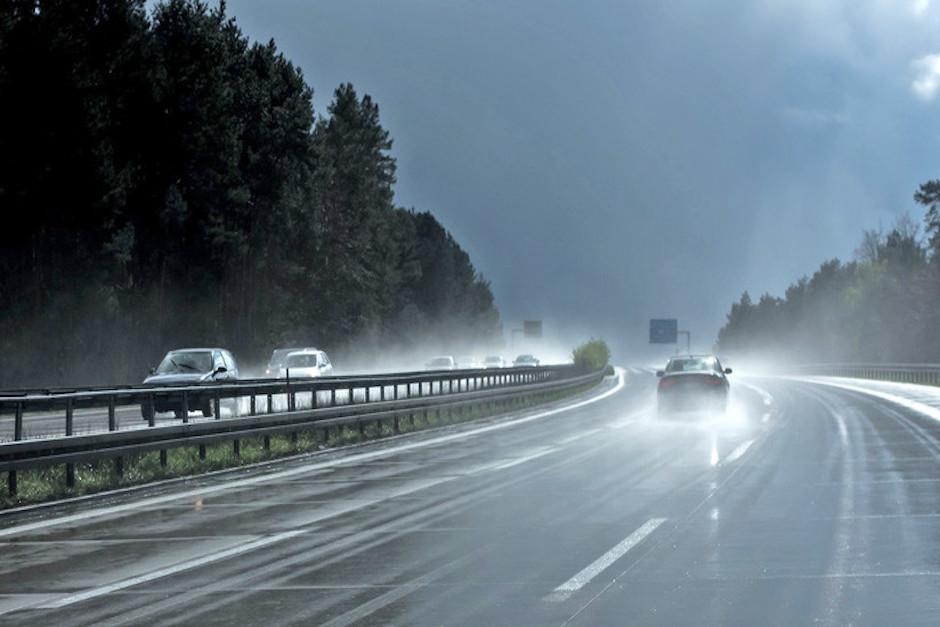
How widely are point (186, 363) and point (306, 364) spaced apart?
1423 centimetres

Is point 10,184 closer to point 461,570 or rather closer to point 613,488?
point 613,488

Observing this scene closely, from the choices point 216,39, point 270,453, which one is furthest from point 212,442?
point 216,39

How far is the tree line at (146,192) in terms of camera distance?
52062 millimetres

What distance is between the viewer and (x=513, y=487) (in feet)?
58.8

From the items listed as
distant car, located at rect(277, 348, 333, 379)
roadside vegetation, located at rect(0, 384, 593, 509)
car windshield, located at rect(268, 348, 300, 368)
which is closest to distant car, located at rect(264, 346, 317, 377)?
car windshield, located at rect(268, 348, 300, 368)

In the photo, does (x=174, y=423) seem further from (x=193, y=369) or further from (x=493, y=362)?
(x=493, y=362)

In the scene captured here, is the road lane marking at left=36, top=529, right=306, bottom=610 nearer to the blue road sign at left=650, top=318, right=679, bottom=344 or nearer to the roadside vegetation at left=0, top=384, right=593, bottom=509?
the roadside vegetation at left=0, top=384, right=593, bottom=509

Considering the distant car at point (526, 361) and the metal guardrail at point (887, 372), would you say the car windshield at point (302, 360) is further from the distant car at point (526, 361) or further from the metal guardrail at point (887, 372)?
the distant car at point (526, 361)

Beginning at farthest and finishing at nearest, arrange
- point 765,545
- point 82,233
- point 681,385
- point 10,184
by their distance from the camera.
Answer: point 82,233 < point 10,184 < point 681,385 < point 765,545

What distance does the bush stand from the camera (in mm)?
83438

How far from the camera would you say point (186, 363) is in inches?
1362

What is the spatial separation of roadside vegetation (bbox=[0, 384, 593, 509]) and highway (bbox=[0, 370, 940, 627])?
1.64ft

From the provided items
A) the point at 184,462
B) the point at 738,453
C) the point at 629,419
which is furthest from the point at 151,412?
the point at 629,419

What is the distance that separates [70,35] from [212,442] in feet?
117
